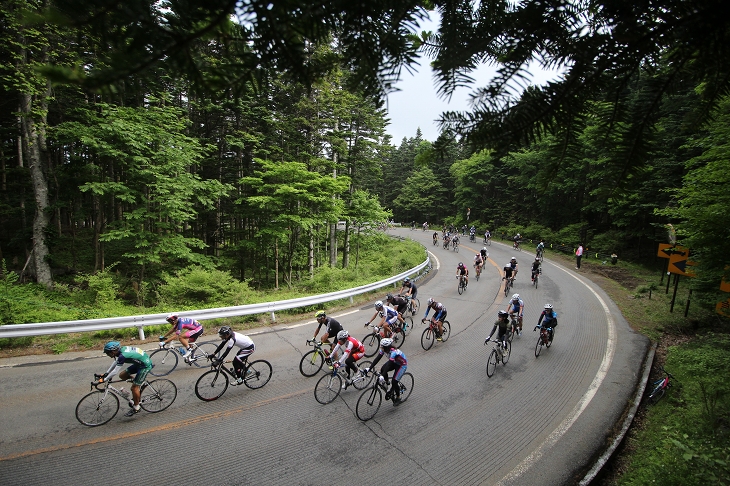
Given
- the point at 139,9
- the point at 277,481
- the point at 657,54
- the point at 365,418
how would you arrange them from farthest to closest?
the point at 365,418
the point at 277,481
the point at 657,54
the point at 139,9

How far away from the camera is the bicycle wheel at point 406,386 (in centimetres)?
732

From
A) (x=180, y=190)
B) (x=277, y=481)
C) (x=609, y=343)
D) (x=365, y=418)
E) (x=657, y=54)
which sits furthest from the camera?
(x=180, y=190)

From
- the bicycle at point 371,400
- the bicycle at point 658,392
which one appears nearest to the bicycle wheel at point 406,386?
the bicycle at point 371,400

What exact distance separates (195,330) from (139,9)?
9.01 metres

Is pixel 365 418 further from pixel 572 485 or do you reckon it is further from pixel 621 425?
pixel 621 425

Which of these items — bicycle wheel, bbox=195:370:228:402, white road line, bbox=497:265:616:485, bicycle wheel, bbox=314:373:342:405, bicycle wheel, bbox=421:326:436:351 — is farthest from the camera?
bicycle wheel, bbox=421:326:436:351

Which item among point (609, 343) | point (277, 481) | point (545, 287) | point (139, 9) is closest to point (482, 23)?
point (139, 9)

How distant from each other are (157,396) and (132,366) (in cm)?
79

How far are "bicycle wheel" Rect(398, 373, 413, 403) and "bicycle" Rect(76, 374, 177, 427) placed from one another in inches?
191

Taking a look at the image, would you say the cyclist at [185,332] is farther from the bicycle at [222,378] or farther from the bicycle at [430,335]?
the bicycle at [430,335]

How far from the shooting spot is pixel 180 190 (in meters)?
15.2

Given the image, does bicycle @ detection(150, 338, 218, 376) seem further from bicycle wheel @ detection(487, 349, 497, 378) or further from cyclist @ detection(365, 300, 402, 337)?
bicycle wheel @ detection(487, 349, 497, 378)

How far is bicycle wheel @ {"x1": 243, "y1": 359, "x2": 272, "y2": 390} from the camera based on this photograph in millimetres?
7643

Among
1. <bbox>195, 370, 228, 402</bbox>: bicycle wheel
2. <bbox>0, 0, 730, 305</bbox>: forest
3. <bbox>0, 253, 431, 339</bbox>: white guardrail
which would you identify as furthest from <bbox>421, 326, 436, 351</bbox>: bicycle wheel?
<bbox>0, 0, 730, 305</bbox>: forest
